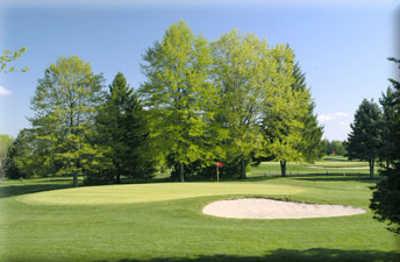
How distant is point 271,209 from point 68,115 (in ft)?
78.1

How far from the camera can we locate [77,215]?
1363 cm

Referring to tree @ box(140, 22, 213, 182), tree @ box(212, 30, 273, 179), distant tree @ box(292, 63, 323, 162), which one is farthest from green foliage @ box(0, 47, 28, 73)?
distant tree @ box(292, 63, 323, 162)

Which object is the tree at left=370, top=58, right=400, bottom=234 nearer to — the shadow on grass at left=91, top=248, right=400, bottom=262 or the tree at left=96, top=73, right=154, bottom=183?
the shadow on grass at left=91, top=248, right=400, bottom=262

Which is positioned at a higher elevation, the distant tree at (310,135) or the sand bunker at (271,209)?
the distant tree at (310,135)

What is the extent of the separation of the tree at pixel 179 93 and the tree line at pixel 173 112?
10 centimetres

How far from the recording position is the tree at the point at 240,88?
109 feet

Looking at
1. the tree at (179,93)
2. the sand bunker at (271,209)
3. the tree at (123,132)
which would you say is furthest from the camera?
the tree at (123,132)

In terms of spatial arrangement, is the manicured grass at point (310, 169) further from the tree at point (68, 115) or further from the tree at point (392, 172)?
the tree at point (392, 172)

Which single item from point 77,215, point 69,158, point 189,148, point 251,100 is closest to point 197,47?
point 251,100

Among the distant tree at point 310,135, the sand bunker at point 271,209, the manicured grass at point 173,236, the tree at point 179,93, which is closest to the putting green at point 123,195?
the manicured grass at point 173,236

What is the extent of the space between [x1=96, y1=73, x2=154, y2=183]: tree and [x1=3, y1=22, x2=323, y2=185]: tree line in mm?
112

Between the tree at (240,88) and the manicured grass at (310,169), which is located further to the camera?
the manicured grass at (310,169)

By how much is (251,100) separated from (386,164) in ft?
90.4

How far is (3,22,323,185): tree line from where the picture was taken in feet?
100
